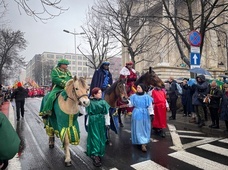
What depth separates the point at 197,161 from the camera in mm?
5379

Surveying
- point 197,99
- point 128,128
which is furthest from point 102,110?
point 197,99

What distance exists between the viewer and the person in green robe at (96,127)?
5129 mm

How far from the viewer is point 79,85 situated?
191 inches

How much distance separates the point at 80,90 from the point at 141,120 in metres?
2.23

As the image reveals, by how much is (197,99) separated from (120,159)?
5.14 meters

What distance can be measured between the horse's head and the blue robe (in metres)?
1.93

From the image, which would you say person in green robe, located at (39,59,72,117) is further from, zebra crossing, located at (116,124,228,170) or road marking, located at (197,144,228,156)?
road marking, located at (197,144,228,156)

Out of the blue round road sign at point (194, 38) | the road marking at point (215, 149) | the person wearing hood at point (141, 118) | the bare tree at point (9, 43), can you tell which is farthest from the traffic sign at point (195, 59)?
the bare tree at point (9, 43)

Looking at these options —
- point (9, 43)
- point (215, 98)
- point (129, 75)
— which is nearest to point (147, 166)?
point (129, 75)

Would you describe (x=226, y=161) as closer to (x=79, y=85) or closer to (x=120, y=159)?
(x=120, y=159)

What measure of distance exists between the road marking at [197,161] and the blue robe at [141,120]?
0.87m

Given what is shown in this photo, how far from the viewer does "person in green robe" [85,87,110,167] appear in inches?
202

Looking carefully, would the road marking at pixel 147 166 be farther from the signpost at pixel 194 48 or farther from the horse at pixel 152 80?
the signpost at pixel 194 48

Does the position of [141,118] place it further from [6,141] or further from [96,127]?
[6,141]
